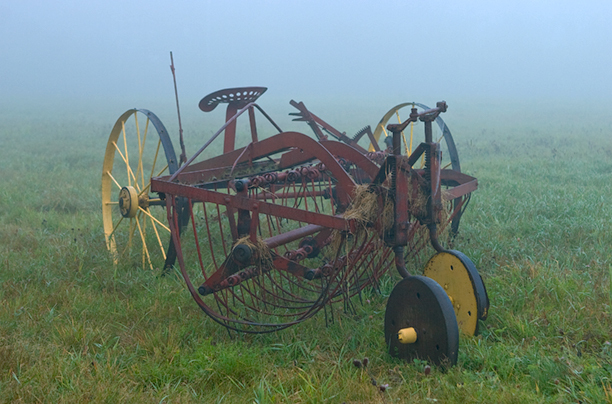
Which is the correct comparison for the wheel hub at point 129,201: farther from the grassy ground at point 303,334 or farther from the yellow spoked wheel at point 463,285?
the yellow spoked wheel at point 463,285

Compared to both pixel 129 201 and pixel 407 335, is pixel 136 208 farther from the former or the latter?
pixel 407 335

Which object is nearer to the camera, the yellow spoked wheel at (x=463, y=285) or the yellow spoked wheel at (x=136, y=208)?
the yellow spoked wheel at (x=463, y=285)

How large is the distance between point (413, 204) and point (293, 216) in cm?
69

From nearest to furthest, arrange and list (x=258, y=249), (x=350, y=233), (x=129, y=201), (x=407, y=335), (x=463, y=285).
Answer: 1. (x=407, y=335)
2. (x=350, y=233)
3. (x=463, y=285)
4. (x=258, y=249)
5. (x=129, y=201)

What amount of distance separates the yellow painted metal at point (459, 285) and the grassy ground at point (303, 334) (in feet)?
0.48

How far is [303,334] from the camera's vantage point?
3.22m

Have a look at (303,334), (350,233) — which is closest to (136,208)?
(303,334)

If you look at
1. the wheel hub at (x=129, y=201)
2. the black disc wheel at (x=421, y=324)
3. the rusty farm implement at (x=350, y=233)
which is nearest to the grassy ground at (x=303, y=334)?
the black disc wheel at (x=421, y=324)

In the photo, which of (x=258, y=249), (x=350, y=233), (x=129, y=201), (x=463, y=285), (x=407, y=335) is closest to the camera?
(x=407, y=335)

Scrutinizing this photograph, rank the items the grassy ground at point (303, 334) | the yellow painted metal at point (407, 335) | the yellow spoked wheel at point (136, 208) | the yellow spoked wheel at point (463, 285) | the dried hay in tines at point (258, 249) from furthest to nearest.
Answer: the yellow spoked wheel at point (136, 208), the dried hay in tines at point (258, 249), the yellow spoked wheel at point (463, 285), the yellow painted metal at point (407, 335), the grassy ground at point (303, 334)

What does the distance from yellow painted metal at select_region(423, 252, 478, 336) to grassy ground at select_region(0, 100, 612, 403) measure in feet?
0.48

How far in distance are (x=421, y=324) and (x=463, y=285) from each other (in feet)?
1.57

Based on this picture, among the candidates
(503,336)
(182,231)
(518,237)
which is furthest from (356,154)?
(518,237)

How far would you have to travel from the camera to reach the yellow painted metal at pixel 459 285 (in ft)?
9.50
